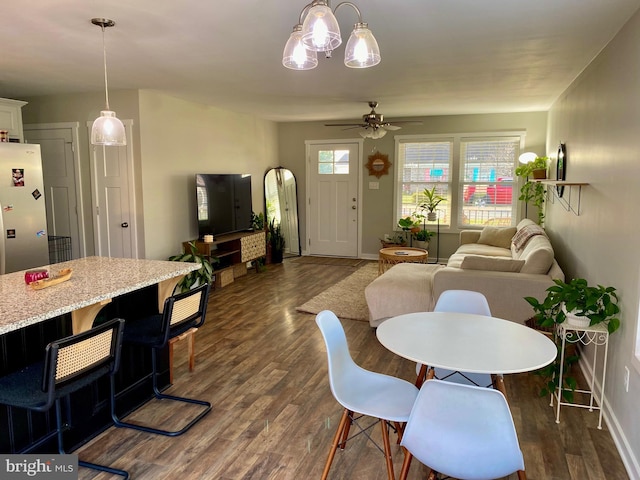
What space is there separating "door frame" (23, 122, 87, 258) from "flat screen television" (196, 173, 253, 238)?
1.31m

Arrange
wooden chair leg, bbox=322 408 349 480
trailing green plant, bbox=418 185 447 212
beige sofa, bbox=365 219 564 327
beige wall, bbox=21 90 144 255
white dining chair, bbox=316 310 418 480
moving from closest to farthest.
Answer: white dining chair, bbox=316 310 418 480 → wooden chair leg, bbox=322 408 349 480 → beige sofa, bbox=365 219 564 327 → beige wall, bbox=21 90 144 255 → trailing green plant, bbox=418 185 447 212

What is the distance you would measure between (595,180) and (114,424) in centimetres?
357

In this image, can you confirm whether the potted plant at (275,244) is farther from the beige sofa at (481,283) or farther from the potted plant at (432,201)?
the beige sofa at (481,283)

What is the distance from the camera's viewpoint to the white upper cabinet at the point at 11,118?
15.4ft

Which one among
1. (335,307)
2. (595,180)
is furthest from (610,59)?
(335,307)

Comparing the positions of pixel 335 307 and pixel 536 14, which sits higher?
pixel 536 14

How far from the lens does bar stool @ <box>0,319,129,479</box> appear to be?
1865 millimetres

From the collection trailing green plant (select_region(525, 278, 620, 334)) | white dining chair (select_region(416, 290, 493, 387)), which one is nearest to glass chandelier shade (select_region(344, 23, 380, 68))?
white dining chair (select_region(416, 290, 493, 387))

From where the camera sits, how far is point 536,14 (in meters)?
2.72

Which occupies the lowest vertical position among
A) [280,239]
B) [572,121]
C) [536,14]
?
[280,239]

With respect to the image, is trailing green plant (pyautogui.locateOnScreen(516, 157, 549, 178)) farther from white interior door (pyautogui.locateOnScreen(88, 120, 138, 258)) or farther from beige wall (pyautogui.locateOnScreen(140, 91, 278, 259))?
white interior door (pyautogui.locateOnScreen(88, 120, 138, 258))

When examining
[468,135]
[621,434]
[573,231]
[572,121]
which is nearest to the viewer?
[621,434]

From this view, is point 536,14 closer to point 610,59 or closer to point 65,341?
point 610,59

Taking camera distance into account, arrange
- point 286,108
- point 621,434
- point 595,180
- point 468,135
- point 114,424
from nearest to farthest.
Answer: point 621,434 → point 114,424 → point 595,180 → point 286,108 → point 468,135
